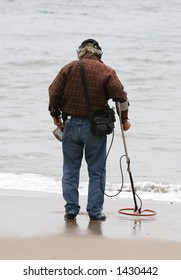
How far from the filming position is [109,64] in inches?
886

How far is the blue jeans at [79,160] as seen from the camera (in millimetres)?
6676

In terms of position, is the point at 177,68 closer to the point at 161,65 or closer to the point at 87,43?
the point at 161,65

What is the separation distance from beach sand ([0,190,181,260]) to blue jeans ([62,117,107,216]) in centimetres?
18

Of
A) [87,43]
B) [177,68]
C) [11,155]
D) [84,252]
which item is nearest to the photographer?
[84,252]

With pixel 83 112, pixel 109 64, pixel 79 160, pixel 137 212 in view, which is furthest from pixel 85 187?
pixel 109 64

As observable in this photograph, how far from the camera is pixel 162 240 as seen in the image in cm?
603

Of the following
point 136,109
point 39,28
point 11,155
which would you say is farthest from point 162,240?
point 39,28

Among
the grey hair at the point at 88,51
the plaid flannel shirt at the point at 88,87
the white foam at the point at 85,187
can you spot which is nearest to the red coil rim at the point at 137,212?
the white foam at the point at 85,187

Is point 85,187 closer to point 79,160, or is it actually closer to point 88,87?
point 79,160

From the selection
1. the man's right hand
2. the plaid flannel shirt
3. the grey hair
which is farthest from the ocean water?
the grey hair

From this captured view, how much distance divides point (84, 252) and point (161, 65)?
1715 cm

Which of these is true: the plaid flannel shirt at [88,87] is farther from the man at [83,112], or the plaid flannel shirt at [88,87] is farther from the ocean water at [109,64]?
the ocean water at [109,64]

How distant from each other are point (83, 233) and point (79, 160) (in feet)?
2.70

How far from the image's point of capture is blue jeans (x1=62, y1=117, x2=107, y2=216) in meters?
6.68
